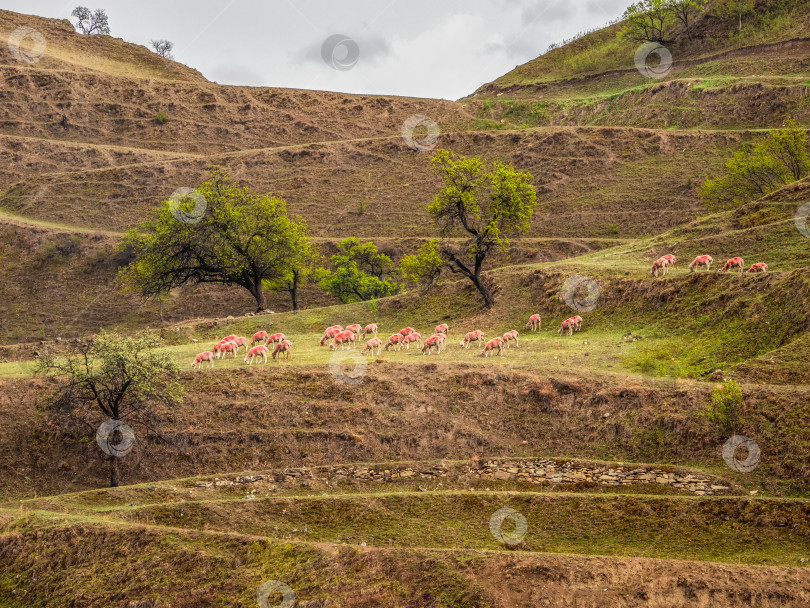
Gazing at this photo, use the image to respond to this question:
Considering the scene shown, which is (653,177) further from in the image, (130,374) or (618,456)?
(130,374)

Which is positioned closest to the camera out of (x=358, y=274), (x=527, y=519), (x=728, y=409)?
(x=527, y=519)

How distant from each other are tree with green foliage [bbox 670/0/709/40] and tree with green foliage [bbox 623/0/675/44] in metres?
0.93

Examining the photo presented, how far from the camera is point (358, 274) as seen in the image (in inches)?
2662

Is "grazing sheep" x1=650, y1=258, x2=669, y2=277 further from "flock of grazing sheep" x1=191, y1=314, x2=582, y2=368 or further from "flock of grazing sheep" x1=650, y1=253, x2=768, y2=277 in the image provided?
"flock of grazing sheep" x1=191, y1=314, x2=582, y2=368

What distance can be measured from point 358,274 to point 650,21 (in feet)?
272

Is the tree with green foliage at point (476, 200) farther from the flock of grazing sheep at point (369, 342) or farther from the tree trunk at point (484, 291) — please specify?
the flock of grazing sheep at point (369, 342)

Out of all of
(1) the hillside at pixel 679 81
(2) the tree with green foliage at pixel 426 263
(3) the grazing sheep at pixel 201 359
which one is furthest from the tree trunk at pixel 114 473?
(1) the hillside at pixel 679 81

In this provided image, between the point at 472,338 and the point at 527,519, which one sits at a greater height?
the point at 472,338

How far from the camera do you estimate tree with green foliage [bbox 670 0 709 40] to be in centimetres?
11607

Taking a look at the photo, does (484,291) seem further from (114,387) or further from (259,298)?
(114,387)

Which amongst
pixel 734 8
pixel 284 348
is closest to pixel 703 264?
pixel 284 348

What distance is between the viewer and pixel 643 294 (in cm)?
3894

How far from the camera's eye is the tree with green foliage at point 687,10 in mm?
116075

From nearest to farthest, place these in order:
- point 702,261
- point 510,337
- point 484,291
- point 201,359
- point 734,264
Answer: point 201,359, point 510,337, point 734,264, point 702,261, point 484,291
